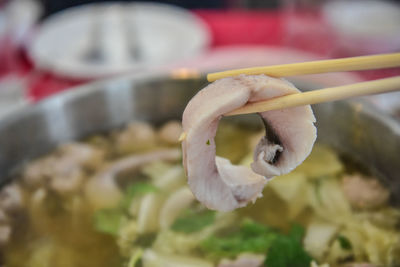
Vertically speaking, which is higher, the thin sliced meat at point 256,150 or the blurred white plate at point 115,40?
the thin sliced meat at point 256,150

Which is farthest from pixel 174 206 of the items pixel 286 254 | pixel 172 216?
pixel 286 254

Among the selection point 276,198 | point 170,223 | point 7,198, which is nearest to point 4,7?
point 7,198

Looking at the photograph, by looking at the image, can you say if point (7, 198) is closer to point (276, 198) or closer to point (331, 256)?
point (276, 198)

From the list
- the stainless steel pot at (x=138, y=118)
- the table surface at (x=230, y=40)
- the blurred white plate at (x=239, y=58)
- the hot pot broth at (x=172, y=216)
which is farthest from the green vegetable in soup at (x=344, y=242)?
the table surface at (x=230, y=40)

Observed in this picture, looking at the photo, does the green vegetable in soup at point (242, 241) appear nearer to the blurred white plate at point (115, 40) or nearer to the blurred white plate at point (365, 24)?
the blurred white plate at point (115, 40)

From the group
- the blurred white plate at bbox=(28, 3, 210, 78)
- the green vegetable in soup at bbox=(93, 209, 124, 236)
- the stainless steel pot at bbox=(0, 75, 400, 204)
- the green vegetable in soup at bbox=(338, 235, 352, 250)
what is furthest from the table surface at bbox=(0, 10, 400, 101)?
the green vegetable in soup at bbox=(338, 235, 352, 250)

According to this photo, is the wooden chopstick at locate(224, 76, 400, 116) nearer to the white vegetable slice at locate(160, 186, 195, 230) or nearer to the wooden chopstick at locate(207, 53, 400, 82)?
the wooden chopstick at locate(207, 53, 400, 82)
